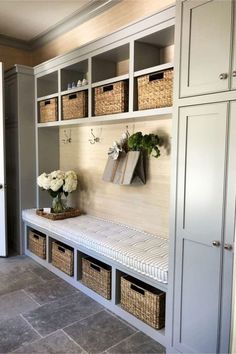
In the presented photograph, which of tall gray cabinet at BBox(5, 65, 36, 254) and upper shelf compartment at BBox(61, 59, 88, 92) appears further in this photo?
tall gray cabinet at BBox(5, 65, 36, 254)

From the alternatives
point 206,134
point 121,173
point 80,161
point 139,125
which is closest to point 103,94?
point 139,125

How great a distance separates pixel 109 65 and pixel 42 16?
3.79 feet

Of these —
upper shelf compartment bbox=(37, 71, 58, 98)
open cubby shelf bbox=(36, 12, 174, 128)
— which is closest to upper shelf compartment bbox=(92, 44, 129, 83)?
open cubby shelf bbox=(36, 12, 174, 128)

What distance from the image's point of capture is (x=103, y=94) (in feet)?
9.12

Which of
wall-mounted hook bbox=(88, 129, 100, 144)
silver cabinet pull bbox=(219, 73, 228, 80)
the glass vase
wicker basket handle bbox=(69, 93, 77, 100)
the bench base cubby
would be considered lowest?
the bench base cubby

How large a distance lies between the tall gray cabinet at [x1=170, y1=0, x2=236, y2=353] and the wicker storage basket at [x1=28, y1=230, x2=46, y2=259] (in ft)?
6.39

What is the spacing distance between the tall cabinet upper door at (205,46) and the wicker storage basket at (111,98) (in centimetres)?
84

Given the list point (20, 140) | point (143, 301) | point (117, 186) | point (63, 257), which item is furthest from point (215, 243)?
point (20, 140)

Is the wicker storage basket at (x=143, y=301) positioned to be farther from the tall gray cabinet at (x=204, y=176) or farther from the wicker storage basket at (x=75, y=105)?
the wicker storage basket at (x=75, y=105)

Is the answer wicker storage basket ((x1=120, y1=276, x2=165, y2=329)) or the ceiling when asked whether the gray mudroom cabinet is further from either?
the ceiling

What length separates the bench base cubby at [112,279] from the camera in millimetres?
2156

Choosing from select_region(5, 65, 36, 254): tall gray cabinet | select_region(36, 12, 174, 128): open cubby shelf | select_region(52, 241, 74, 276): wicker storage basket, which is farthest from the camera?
select_region(5, 65, 36, 254): tall gray cabinet

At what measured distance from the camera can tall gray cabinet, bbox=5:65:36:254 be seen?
3.67 meters

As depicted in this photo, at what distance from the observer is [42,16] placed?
344cm
